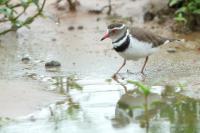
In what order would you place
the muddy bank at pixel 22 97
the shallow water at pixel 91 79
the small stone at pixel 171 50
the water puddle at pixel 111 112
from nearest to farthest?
the water puddle at pixel 111 112, the shallow water at pixel 91 79, the muddy bank at pixel 22 97, the small stone at pixel 171 50

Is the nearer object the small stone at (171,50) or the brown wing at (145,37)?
the brown wing at (145,37)

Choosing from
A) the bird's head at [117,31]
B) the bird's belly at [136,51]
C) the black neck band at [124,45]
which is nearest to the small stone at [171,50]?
the bird's belly at [136,51]

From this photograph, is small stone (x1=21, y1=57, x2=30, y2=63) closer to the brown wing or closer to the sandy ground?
the sandy ground

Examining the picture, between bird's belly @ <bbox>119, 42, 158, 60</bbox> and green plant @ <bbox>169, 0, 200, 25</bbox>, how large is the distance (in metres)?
1.63

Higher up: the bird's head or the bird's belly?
the bird's head

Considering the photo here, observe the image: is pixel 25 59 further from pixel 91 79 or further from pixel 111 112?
pixel 111 112

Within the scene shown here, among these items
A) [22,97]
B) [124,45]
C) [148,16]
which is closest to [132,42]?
[124,45]

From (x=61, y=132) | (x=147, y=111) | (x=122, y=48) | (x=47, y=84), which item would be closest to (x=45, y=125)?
(x=61, y=132)

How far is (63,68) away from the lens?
31.9 feet

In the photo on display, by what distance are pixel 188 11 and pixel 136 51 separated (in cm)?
219

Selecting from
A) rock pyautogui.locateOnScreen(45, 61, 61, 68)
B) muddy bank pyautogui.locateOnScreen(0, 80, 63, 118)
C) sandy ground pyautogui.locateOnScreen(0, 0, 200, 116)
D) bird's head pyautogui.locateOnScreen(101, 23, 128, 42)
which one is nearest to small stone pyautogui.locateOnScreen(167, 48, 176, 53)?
sandy ground pyautogui.locateOnScreen(0, 0, 200, 116)

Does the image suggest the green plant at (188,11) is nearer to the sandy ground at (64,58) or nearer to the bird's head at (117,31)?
the sandy ground at (64,58)

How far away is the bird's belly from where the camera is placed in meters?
9.22

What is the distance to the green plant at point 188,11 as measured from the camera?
10953 millimetres
